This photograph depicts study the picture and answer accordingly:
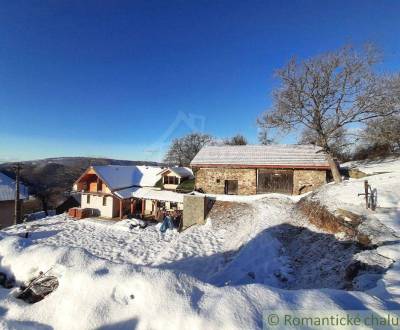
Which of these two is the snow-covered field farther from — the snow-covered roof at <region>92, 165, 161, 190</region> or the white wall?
the snow-covered roof at <region>92, 165, 161, 190</region>

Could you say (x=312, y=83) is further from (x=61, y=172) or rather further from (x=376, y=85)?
(x=61, y=172)

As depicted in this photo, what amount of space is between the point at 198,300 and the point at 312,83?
16140mm

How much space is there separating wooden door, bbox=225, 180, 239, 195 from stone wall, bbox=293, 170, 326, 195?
180 inches

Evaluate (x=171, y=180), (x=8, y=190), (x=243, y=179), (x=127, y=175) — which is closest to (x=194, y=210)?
(x=243, y=179)


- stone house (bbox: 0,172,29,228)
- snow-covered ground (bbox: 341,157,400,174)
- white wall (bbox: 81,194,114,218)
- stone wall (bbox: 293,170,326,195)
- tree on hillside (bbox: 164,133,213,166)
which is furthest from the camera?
tree on hillside (bbox: 164,133,213,166)

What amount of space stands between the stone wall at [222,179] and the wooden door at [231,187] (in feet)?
0.92

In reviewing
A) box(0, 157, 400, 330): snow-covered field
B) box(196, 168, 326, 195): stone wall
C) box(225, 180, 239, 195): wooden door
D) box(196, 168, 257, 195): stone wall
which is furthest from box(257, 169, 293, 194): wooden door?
box(0, 157, 400, 330): snow-covered field

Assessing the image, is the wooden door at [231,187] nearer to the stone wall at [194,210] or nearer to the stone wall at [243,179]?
the stone wall at [243,179]

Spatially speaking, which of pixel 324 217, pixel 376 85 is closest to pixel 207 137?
pixel 376 85

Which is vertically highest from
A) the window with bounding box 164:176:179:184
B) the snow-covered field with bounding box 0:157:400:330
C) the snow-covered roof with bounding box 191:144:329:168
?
the snow-covered roof with bounding box 191:144:329:168

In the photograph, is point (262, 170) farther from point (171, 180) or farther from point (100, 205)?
point (100, 205)

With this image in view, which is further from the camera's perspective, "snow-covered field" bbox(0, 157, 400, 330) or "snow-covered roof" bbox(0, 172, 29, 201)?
"snow-covered roof" bbox(0, 172, 29, 201)

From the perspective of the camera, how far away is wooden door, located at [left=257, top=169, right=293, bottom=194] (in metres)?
17.8

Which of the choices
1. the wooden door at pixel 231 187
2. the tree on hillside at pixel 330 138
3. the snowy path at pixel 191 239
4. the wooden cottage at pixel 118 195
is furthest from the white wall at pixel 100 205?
the tree on hillside at pixel 330 138
